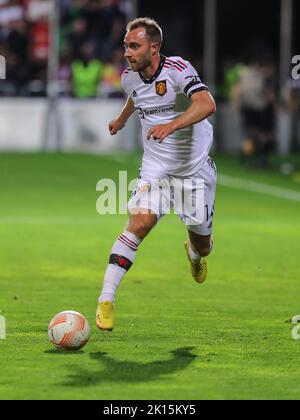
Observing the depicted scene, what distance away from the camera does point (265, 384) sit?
8.40m

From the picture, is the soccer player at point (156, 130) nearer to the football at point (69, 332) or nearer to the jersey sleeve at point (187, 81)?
the jersey sleeve at point (187, 81)

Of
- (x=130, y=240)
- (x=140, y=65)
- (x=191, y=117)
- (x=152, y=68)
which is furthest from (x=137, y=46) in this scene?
(x=130, y=240)

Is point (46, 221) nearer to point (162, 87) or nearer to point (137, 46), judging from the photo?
point (162, 87)

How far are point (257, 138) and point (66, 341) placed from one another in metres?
19.8

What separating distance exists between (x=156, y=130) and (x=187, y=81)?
0.69 metres

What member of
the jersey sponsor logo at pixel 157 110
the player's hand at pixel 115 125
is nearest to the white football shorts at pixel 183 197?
the jersey sponsor logo at pixel 157 110

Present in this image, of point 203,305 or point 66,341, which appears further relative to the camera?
point 203,305

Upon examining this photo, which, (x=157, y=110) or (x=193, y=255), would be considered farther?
(x=193, y=255)

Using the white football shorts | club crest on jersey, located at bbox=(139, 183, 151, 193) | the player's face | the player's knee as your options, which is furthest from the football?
the player's face

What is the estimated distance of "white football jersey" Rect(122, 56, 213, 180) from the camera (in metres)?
10.4

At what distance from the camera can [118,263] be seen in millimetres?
10039
